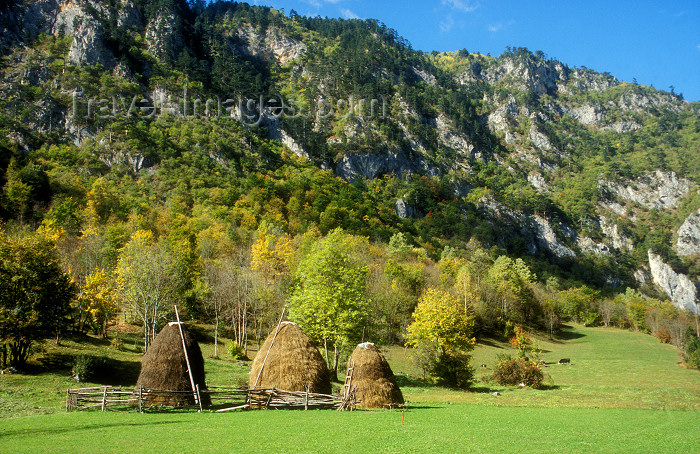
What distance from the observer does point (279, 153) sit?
408 feet

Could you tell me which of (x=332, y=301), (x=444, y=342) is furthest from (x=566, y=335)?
(x=332, y=301)

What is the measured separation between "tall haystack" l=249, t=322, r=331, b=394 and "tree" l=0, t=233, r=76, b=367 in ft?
45.2

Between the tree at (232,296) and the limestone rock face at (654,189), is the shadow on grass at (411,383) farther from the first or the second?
the limestone rock face at (654,189)

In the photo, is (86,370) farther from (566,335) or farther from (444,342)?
(566,335)

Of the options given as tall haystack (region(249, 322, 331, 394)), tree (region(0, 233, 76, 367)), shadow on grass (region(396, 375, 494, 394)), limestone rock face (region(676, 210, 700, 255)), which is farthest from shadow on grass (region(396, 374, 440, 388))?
limestone rock face (region(676, 210, 700, 255))

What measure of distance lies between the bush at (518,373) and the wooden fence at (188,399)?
20.5 m

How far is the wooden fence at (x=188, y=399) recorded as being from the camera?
1831 cm

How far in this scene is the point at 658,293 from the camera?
152 m

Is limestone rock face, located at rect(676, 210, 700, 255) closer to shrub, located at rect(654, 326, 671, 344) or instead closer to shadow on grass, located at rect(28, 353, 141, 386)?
shrub, located at rect(654, 326, 671, 344)

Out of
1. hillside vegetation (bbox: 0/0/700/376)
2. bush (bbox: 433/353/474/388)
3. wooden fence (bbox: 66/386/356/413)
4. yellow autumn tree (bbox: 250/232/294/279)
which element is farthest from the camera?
yellow autumn tree (bbox: 250/232/294/279)

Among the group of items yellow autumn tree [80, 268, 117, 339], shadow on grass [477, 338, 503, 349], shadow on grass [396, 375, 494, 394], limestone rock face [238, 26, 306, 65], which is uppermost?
limestone rock face [238, 26, 306, 65]

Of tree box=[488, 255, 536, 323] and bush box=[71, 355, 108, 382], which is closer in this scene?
bush box=[71, 355, 108, 382]

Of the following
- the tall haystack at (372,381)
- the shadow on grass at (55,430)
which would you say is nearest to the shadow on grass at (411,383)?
the tall haystack at (372,381)

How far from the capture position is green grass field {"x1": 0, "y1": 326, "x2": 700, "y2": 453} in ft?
40.5
